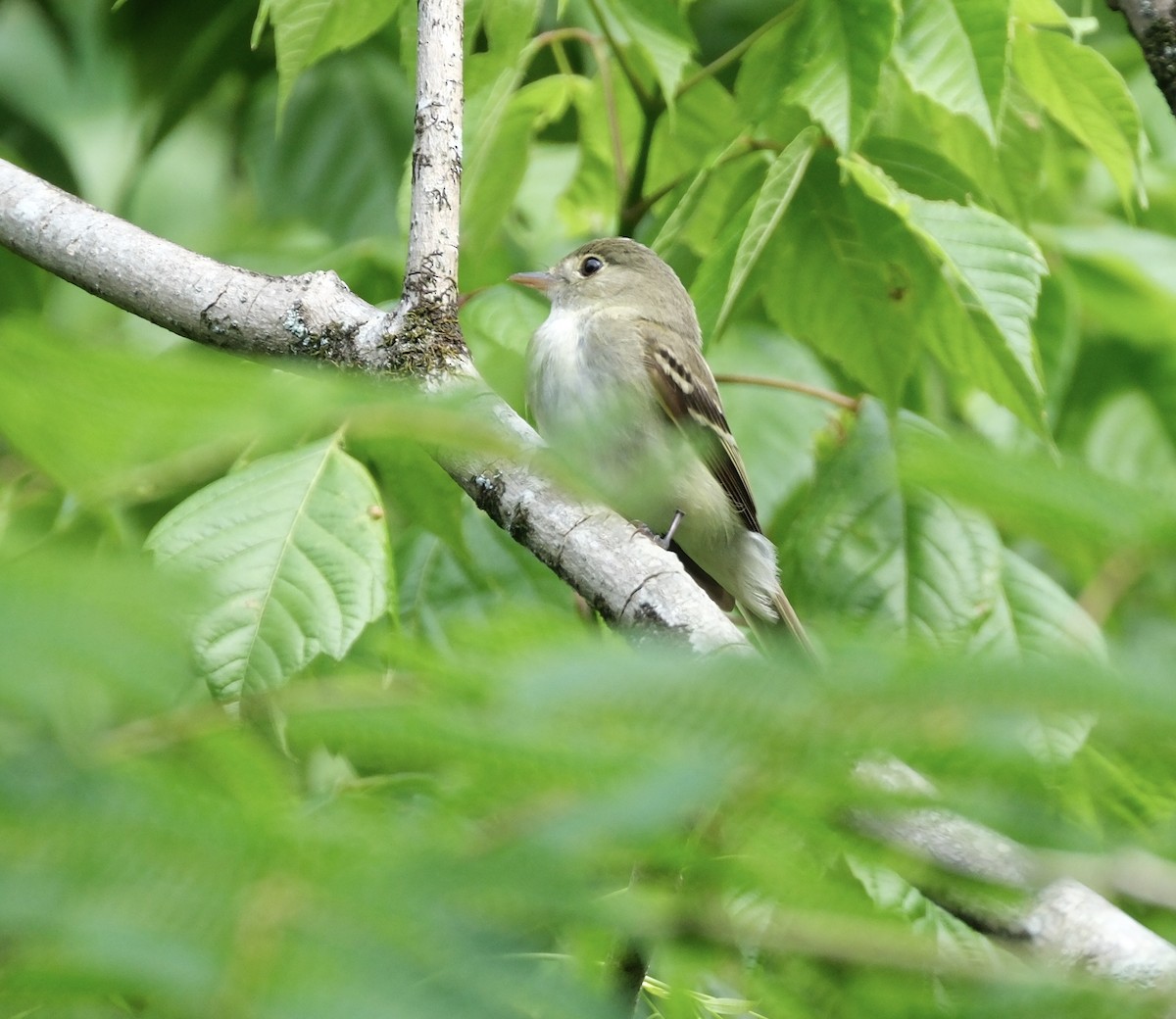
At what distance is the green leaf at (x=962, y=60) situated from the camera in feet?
9.43

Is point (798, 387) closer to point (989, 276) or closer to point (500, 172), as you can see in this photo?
point (989, 276)

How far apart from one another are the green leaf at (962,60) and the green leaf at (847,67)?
0.16 metres

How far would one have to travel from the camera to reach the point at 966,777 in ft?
3.04

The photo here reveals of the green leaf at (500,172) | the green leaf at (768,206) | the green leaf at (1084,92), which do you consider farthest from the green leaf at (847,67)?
the green leaf at (500,172)

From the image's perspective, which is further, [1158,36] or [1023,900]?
[1158,36]

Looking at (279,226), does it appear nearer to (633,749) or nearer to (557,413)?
(557,413)

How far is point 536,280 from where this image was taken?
4008 mm

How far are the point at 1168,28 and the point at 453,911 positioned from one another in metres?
2.48

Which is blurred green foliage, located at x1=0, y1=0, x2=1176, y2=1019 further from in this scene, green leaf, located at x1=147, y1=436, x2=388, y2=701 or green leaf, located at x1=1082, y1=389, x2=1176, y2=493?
green leaf, located at x1=1082, y1=389, x2=1176, y2=493

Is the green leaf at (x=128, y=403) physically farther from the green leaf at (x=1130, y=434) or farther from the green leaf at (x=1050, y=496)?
the green leaf at (x=1130, y=434)

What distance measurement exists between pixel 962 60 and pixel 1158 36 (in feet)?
1.36

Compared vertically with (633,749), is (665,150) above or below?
below

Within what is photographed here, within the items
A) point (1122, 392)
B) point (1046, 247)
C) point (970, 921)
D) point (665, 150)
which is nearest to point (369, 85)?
point (665, 150)

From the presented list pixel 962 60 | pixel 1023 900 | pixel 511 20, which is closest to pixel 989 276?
pixel 962 60
